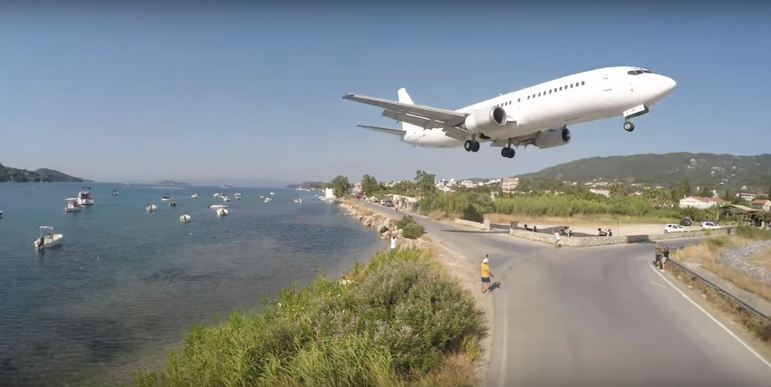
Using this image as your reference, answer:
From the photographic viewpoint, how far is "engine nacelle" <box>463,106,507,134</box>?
2364 cm

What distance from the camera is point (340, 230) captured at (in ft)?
227

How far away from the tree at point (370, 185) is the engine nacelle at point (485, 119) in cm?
15572

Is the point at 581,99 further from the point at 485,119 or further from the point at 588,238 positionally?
the point at 588,238

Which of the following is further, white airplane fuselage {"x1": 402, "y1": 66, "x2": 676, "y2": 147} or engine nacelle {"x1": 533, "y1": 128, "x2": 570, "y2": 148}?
engine nacelle {"x1": 533, "y1": 128, "x2": 570, "y2": 148}

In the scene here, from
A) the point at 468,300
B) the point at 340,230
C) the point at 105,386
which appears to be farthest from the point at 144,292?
the point at 340,230

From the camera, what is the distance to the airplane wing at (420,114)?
23.0 meters

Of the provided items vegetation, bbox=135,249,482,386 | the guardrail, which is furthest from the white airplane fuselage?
vegetation, bbox=135,249,482,386

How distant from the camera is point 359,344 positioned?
33.7 feet

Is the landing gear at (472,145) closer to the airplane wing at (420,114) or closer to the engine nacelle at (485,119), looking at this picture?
the airplane wing at (420,114)

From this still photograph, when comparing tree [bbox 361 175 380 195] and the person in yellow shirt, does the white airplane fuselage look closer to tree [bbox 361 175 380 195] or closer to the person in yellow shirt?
the person in yellow shirt

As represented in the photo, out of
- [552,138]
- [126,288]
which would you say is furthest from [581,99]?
[126,288]

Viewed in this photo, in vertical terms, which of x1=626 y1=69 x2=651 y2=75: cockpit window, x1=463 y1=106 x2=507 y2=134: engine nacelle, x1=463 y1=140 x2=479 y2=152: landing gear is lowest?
x1=463 y1=140 x2=479 y2=152: landing gear

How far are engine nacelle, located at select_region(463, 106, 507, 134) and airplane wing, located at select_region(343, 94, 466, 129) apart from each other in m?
0.98

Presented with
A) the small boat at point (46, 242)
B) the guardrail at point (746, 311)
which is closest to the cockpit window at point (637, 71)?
the guardrail at point (746, 311)
